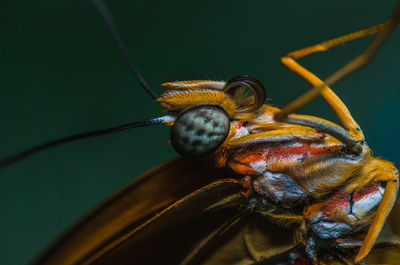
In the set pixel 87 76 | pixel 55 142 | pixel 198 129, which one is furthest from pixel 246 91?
pixel 87 76

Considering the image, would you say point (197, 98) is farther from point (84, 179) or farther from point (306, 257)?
point (84, 179)

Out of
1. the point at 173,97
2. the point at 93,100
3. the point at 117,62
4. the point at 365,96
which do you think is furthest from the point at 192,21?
the point at 173,97

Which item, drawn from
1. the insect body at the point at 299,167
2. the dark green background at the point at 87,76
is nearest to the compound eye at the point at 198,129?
the insect body at the point at 299,167

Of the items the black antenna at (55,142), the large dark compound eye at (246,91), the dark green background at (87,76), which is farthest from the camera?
the dark green background at (87,76)

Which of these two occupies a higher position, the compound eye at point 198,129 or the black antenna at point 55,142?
the black antenna at point 55,142

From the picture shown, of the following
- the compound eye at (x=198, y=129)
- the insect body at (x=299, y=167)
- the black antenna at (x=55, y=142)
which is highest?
the black antenna at (x=55, y=142)

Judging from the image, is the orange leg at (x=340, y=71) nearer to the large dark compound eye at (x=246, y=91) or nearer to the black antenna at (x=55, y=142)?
the large dark compound eye at (x=246, y=91)

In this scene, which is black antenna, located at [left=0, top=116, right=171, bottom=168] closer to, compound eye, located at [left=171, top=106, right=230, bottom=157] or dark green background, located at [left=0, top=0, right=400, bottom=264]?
compound eye, located at [left=171, top=106, right=230, bottom=157]

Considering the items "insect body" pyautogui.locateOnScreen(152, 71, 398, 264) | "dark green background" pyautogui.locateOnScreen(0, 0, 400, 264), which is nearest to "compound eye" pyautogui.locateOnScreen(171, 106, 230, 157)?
"insect body" pyautogui.locateOnScreen(152, 71, 398, 264)
